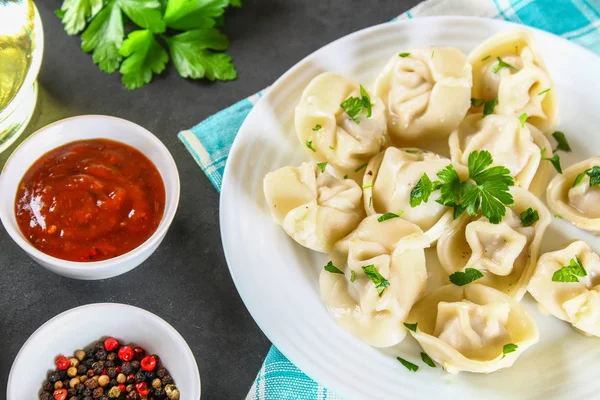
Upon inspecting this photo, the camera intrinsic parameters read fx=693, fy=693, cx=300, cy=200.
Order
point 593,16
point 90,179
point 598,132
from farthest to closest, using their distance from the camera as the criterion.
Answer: point 593,16 → point 598,132 → point 90,179

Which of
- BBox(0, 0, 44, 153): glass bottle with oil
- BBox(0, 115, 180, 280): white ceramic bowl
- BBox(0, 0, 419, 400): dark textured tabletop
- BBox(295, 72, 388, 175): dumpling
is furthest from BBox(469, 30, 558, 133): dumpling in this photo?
BBox(0, 0, 44, 153): glass bottle with oil

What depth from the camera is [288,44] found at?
336 cm

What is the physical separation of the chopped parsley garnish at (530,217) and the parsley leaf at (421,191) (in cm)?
39

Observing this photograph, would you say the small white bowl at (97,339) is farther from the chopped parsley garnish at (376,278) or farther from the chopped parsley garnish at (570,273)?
the chopped parsley garnish at (570,273)

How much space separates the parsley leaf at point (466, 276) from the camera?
8.29 feet

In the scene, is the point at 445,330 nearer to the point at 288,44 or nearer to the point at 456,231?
the point at 456,231

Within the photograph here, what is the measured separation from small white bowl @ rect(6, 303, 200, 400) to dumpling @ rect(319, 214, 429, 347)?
0.56m

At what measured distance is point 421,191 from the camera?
2578 millimetres

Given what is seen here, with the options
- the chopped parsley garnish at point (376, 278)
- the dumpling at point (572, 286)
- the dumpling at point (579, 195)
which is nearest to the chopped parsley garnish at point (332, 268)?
the chopped parsley garnish at point (376, 278)

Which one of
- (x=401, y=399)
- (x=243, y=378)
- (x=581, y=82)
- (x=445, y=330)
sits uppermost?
(x=581, y=82)

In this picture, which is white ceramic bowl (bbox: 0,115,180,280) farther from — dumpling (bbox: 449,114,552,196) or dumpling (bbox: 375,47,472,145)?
dumpling (bbox: 449,114,552,196)

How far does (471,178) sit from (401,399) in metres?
0.85

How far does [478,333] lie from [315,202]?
75 centimetres

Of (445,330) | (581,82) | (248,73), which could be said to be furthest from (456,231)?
(248,73)
